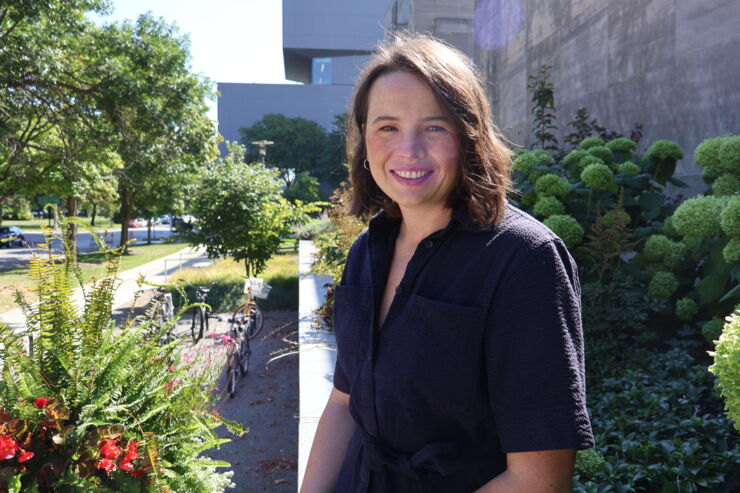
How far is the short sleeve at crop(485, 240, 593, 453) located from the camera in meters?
1.10

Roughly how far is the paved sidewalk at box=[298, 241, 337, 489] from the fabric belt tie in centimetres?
190

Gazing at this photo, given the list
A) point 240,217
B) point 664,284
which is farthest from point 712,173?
point 240,217

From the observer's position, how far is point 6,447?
189 cm

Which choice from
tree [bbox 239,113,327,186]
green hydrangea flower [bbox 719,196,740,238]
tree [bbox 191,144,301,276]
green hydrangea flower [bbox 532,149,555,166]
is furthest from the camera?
tree [bbox 239,113,327,186]

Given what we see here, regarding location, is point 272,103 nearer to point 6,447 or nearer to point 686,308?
point 686,308

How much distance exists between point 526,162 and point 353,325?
3.63 metres

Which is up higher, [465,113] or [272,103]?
[272,103]

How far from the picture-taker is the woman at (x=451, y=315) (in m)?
1.12

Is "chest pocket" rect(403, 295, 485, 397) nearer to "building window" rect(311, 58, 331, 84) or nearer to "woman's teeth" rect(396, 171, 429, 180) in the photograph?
"woman's teeth" rect(396, 171, 429, 180)

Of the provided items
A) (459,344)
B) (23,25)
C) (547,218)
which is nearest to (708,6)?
(547,218)

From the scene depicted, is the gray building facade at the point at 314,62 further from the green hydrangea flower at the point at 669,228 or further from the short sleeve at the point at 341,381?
the short sleeve at the point at 341,381

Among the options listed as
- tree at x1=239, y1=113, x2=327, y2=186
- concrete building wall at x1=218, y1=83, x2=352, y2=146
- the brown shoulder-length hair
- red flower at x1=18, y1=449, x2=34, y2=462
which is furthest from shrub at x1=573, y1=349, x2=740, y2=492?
concrete building wall at x1=218, y1=83, x2=352, y2=146

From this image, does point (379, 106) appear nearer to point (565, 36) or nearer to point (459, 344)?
point (459, 344)

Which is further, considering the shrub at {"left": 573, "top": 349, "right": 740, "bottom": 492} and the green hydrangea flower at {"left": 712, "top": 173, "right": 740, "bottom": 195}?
the green hydrangea flower at {"left": 712, "top": 173, "right": 740, "bottom": 195}
